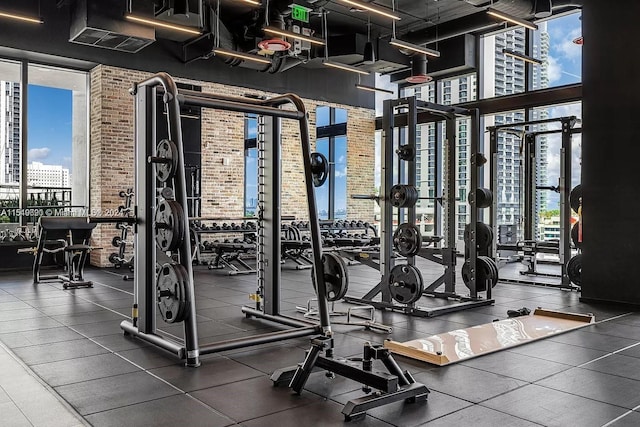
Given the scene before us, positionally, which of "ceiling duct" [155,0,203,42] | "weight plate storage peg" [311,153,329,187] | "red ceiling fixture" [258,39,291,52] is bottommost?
"weight plate storage peg" [311,153,329,187]

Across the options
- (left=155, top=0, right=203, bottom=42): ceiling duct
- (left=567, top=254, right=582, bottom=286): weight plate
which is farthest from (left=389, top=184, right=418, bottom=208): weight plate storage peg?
(left=155, top=0, right=203, bottom=42): ceiling duct

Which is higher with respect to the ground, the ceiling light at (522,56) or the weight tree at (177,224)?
the ceiling light at (522,56)

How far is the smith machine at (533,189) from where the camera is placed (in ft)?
22.7

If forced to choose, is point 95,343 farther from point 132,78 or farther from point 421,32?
point 421,32

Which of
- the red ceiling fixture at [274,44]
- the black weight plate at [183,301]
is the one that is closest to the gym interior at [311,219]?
the black weight plate at [183,301]

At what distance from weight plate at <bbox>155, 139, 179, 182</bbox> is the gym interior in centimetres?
2

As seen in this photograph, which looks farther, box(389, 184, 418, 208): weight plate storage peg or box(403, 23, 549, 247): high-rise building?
box(403, 23, 549, 247): high-rise building

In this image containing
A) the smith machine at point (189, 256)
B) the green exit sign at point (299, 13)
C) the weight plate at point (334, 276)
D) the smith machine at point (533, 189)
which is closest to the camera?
the smith machine at point (189, 256)

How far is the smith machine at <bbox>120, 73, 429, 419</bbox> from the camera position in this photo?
2.93 m

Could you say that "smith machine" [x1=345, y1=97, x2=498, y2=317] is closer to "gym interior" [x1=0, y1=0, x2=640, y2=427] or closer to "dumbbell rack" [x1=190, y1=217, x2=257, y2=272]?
"gym interior" [x1=0, y1=0, x2=640, y2=427]

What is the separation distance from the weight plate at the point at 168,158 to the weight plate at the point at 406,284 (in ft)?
7.83

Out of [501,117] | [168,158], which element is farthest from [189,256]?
[501,117]

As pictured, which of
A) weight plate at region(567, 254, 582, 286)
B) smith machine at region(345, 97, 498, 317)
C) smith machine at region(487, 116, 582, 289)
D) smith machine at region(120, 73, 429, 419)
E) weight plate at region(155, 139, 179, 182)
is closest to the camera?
smith machine at region(120, 73, 429, 419)

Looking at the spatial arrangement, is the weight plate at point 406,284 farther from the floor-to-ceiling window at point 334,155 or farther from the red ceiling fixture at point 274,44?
the floor-to-ceiling window at point 334,155
